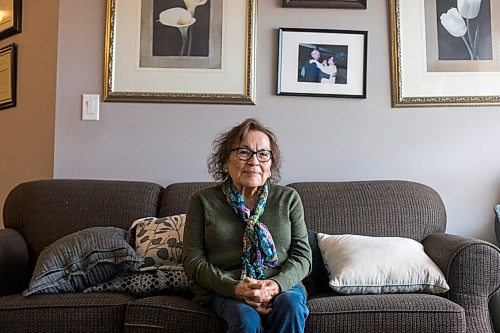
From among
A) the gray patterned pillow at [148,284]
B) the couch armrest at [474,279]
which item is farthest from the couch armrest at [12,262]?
the couch armrest at [474,279]

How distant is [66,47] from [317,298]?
1.77 metres

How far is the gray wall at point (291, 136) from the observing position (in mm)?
2615

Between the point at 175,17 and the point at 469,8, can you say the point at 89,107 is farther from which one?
the point at 469,8

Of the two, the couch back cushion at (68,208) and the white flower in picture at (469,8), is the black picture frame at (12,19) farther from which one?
the white flower in picture at (469,8)

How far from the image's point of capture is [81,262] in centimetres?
186

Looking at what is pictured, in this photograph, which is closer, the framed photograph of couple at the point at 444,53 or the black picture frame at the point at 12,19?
the framed photograph of couple at the point at 444,53

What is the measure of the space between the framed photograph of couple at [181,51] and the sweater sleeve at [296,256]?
2.96 feet

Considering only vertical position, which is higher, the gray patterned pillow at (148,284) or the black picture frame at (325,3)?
the black picture frame at (325,3)

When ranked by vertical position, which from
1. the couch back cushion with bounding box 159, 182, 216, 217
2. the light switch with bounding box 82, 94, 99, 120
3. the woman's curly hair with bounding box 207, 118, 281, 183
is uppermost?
the light switch with bounding box 82, 94, 99, 120

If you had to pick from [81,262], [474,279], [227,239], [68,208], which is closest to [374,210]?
[474,279]

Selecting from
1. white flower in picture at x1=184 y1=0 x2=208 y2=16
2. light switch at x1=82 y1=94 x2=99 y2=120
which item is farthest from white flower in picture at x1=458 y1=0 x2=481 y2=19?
light switch at x1=82 y1=94 x2=99 y2=120

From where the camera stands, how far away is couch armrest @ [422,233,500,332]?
181 cm

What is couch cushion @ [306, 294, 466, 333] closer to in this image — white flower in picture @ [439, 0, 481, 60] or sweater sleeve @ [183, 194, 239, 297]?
sweater sleeve @ [183, 194, 239, 297]

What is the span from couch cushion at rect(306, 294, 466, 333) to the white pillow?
0.53ft
